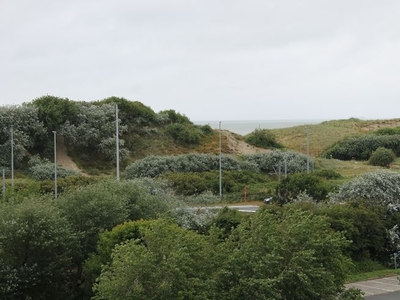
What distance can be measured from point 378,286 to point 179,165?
2982 centimetres

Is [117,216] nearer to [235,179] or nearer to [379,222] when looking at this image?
[379,222]

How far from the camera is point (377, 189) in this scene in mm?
35938

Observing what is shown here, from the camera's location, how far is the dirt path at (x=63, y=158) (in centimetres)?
5943

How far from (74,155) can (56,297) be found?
38.0m

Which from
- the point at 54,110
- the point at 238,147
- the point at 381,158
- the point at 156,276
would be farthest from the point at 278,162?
the point at 156,276

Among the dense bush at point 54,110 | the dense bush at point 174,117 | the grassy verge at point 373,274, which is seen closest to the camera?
the grassy verge at point 373,274

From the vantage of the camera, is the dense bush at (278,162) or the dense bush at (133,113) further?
the dense bush at (133,113)

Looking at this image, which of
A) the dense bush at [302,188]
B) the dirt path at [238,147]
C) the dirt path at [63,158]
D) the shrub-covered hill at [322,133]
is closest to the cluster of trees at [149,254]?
the dense bush at [302,188]

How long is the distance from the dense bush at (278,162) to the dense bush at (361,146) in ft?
57.6

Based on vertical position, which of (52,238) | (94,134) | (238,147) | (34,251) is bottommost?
(34,251)

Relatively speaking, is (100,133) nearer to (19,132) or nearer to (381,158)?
(19,132)

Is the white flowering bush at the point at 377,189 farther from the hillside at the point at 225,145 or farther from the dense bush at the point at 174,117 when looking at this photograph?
the dense bush at the point at 174,117

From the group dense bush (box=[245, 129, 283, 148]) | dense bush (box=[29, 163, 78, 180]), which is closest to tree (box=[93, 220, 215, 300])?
dense bush (box=[29, 163, 78, 180])

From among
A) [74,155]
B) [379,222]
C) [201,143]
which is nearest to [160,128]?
[201,143]
